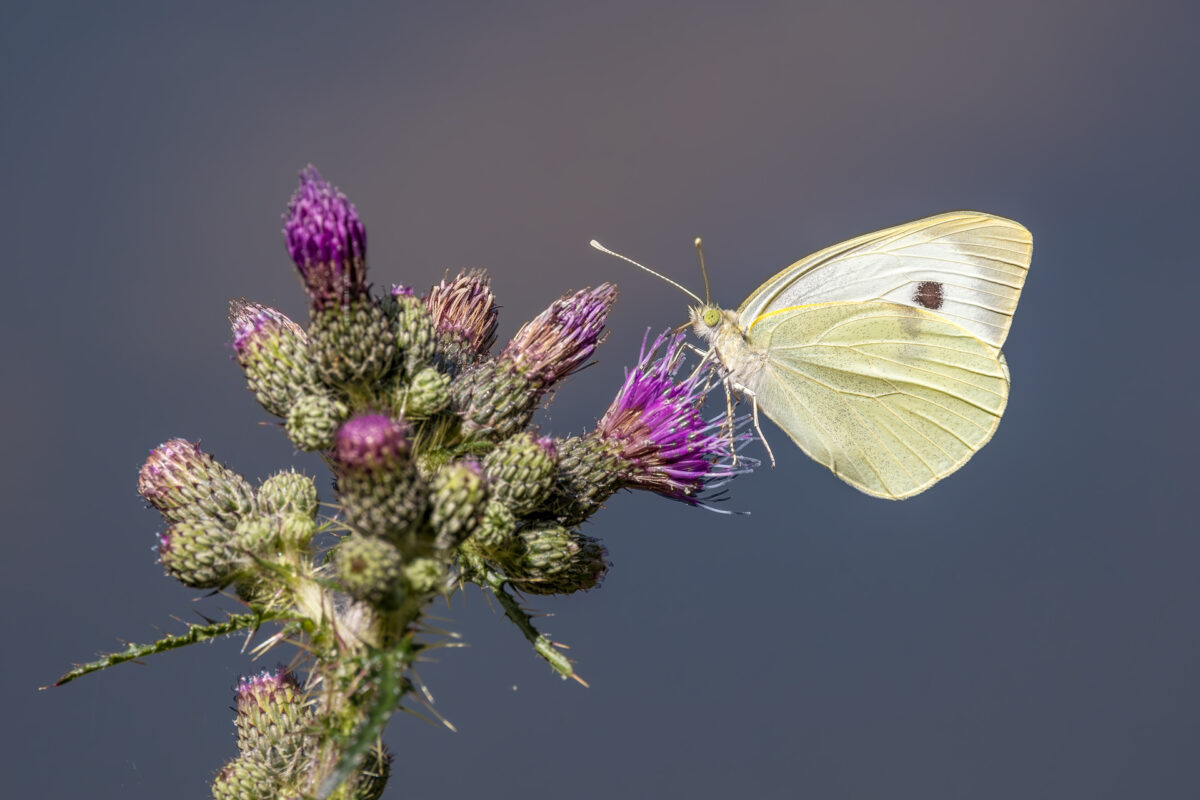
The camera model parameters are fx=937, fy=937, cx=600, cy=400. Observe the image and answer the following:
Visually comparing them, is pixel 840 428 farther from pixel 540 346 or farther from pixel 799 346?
pixel 540 346

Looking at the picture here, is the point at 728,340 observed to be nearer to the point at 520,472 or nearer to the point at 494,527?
the point at 520,472

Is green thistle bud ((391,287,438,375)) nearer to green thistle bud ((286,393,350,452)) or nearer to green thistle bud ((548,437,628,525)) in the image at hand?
green thistle bud ((286,393,350,452))

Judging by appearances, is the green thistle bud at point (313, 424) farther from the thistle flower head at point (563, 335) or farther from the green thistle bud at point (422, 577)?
the thistle flower head at point (563, 335)

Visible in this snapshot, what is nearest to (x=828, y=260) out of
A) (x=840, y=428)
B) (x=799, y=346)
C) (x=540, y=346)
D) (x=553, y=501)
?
(x=799, y=346)

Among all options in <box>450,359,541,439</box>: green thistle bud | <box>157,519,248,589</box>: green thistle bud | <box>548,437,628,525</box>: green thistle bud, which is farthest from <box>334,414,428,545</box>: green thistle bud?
<box>548,437,628,525</box>: green thistle bud

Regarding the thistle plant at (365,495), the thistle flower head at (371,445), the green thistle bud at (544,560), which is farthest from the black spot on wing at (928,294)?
the thistle flower head at (371,445)

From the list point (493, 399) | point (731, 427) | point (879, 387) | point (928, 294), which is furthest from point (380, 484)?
point (928, 294)
